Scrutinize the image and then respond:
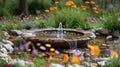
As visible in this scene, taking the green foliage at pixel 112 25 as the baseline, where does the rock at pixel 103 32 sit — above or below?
below

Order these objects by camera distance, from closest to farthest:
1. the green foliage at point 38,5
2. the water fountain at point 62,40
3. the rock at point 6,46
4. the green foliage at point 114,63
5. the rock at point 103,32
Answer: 1. the green foliage at point 114,63
2. the rock at point 6,46
3. the water fountain at point 62,40
4. the rock at point 103,32
5. the green foliage at point 38,5

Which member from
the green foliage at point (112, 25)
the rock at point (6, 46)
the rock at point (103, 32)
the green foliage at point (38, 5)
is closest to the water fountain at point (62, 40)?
the rock at point (6, 46)

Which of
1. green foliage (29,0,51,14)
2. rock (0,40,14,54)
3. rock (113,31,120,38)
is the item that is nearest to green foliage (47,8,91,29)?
rock (113,31,120,38)

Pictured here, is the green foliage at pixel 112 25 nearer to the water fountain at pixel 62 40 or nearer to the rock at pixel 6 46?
the water fountain at pixel 62 40

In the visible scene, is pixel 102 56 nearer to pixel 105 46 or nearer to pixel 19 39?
pixel 105 46

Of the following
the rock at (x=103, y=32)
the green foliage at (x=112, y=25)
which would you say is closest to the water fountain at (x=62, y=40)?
the rock at (x=103, y=32)

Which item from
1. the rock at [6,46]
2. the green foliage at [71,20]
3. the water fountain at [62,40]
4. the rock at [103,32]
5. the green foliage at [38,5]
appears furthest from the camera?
the green foliage at [38,5]

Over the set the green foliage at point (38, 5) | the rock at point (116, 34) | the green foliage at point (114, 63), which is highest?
the green foliage at point (114, 63)

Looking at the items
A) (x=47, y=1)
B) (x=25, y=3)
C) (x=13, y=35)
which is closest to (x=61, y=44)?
(x=13, y=35)

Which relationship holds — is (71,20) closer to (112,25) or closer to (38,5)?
(112,25)

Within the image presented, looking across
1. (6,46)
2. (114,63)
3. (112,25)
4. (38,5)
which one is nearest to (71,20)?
(112,25)

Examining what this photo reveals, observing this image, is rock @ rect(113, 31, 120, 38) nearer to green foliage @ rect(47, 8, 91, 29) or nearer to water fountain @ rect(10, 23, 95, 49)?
green foliage @ rect(47, 8, 91, 29)

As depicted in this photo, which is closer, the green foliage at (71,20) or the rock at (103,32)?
the rock at (103,32)

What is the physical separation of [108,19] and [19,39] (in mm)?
2605
